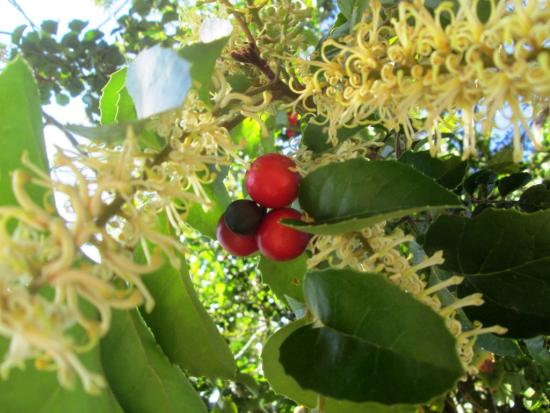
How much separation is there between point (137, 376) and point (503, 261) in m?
0.56

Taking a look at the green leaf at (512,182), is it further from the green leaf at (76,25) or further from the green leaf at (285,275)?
the green leaf at (76,25)

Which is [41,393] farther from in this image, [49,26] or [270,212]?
[49,26]

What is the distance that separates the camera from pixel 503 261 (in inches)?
34.4

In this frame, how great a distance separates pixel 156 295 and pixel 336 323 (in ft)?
1.05

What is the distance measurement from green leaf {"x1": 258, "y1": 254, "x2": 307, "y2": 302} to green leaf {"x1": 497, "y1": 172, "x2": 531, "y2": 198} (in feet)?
1.52

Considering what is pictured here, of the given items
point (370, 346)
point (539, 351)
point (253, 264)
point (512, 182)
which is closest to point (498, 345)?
point (539, 351)

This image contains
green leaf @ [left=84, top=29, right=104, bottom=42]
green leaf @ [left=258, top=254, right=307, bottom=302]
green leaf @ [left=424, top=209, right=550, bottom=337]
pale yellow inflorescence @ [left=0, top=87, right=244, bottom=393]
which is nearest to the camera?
pale yellow inflorescence @ [left=0, top=87, right=244, bottom=393]

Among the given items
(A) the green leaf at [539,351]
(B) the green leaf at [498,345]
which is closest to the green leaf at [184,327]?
(B) the green leaf at [498,345]

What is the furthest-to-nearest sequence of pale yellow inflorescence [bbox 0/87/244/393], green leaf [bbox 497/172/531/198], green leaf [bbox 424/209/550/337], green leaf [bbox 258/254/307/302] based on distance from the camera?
green leaf [bbox 497/172/531/198]
green leaf [bbox 258/254/307/302]
green leaf [bbox 424/209/550/337]
pale yellow inflorescence [bbox 0/87/244/393]

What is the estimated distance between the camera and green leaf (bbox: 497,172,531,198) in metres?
1.22

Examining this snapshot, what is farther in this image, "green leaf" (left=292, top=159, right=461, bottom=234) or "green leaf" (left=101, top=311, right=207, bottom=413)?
"green leaf" (left=101, top=311, right=207, bottom=413)

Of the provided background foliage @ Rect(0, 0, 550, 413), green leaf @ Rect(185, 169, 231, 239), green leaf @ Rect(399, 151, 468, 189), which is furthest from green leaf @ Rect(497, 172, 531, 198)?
green leaf @ Rect(185, 169, 231, 239)

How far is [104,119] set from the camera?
1.02 meters

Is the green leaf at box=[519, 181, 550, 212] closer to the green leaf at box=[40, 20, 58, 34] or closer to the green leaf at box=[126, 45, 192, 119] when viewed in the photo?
the green leaf at box=[126, 45, 192, 119]
